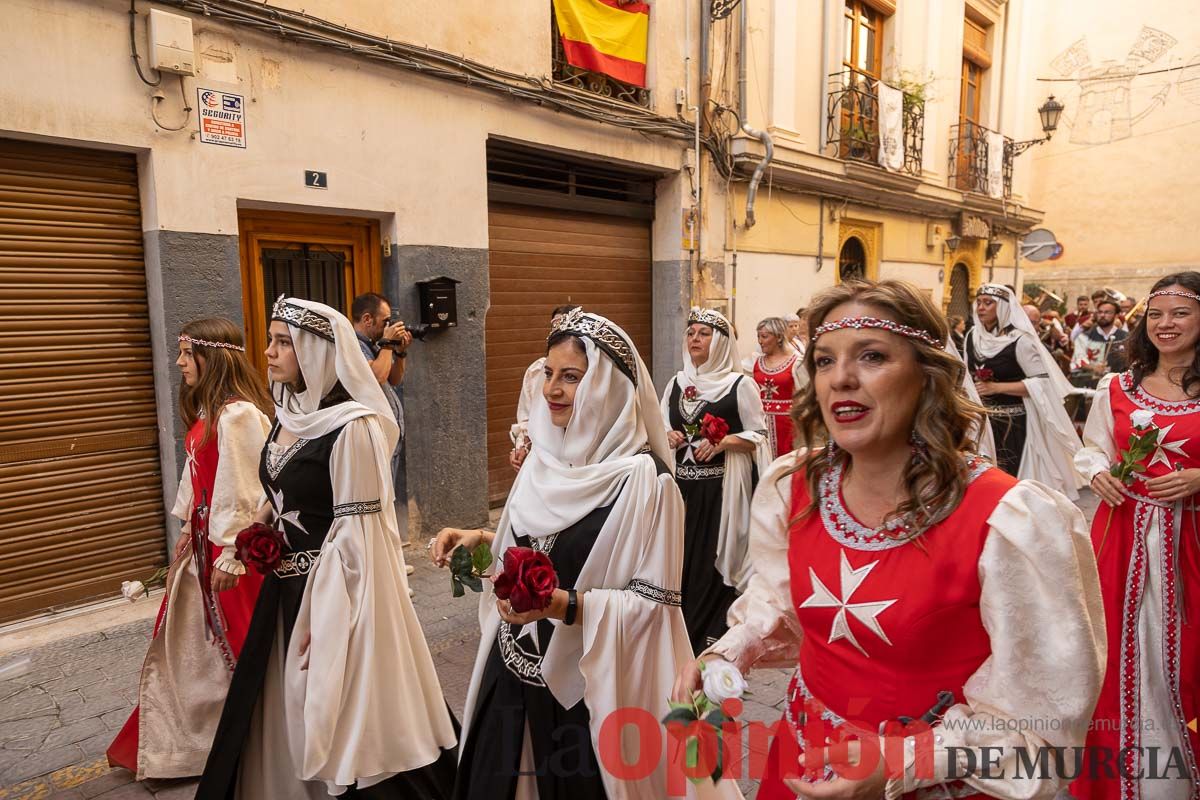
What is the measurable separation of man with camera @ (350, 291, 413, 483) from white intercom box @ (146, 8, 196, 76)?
1980 mm

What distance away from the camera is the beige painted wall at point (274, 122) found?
4797 mm

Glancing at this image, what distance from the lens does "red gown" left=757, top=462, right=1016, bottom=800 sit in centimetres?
162

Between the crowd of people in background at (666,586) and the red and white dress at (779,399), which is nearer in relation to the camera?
the crowd of people in background at (666,586)

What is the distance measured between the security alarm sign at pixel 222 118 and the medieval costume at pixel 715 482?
11.9 feet

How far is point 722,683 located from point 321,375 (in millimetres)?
2177

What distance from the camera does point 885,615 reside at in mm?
1662

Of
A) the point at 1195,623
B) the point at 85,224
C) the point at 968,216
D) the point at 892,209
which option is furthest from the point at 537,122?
the point at 968,216

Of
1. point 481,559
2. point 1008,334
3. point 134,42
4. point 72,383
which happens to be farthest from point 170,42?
point 1008,334

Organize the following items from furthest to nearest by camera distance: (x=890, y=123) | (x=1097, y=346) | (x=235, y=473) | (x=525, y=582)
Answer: (x=890, y=123), (x=1097, y=346), (x=235, y=473), (x=525, y=582)

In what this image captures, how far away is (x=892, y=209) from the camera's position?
14.1 m

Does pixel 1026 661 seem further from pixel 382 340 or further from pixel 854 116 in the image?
pixel 854 116

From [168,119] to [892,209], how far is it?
1219cm

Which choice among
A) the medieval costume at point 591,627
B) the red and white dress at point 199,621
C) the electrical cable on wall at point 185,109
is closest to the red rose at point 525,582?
the medieval costume at point 591,627

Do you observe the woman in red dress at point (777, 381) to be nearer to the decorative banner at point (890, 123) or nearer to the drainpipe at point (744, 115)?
the drainpipe at point (744, 115)
